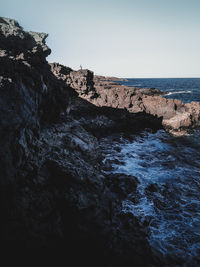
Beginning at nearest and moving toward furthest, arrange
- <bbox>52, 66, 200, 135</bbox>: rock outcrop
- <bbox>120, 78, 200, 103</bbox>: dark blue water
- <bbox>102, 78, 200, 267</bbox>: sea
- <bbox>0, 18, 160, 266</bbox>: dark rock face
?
<bbox>0, 18, 160, 266</bbox>: dark rock face, <bbox>102, 78, 200, 267</bbox>: sea, <bbox>52, 66, 200, 135</bbox>: rock outcrop, <bbox>120, 78, 200, 103</bbox>: dark blue water

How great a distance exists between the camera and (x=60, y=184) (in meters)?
5.06

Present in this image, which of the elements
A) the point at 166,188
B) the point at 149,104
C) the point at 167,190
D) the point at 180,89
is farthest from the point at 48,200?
the point at 180,89

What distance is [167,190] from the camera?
880 cm

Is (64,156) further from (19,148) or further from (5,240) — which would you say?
(5,240)

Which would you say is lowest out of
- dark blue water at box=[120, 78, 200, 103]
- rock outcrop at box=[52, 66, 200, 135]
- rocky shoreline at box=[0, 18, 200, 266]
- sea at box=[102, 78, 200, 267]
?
sea at box=[102, 78, 200, 267]

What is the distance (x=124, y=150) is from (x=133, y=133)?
15.5 ft

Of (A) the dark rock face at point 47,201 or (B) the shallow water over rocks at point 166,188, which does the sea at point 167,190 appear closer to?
(B) the shallow water over rocks at point 166,188

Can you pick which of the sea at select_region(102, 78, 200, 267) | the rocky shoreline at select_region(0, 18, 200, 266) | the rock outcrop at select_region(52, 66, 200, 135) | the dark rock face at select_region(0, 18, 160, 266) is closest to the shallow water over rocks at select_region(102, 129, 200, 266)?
the sea at select_region(102, 78, 200, 267)

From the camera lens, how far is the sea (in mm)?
5793

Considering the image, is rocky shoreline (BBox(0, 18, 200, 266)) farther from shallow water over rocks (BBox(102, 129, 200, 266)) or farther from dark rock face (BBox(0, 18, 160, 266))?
shallow water over rocks (BBox(102, 129, 200, 266))

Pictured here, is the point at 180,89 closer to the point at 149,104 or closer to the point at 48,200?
the point at 149,104

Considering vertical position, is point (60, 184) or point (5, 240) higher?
point (60, 184)

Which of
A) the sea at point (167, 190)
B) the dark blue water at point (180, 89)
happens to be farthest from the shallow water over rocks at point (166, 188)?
the dark blue water at point (180, 89)

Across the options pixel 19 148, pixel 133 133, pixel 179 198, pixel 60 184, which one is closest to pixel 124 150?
pixel 133 133
